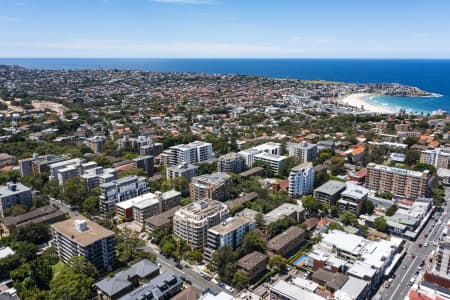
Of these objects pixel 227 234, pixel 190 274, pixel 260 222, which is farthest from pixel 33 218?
pixel 260 222

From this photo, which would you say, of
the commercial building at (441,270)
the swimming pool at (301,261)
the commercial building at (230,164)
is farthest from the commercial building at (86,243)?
the commercial building at (441,270)

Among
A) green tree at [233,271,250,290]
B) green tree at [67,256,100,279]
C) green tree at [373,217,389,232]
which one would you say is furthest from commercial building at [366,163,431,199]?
green tree at [67,256,100,279]

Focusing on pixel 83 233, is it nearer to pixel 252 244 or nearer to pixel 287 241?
pixel 252 244

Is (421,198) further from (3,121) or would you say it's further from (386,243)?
(3,121)

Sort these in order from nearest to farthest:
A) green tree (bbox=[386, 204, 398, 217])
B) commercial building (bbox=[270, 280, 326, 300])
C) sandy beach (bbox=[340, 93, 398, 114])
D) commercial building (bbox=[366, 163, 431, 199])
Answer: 1. commercial building (bbox=[270, 280, 326, 300])
2. green tree (bbox=[386, 204, 398, 217])
3. commercial building (bbox=[366, 163, 431, 199])
4. sandy beach (bbox=[340, 93, 398, 114])

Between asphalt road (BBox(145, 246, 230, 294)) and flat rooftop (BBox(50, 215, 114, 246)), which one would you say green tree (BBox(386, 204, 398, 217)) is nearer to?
asphalt road (BBox(145, 246, 230, 294))

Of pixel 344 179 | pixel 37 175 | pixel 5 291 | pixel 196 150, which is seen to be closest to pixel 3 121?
pixel 37 175

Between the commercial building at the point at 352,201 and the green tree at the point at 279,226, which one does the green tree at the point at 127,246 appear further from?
the commercial building at the point at 352,201
